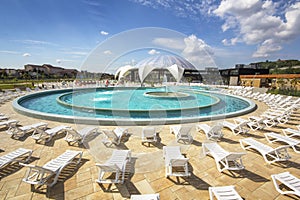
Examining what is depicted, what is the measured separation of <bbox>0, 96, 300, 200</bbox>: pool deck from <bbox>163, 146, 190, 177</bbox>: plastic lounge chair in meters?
0.13

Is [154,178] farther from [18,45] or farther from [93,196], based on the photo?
[18,45]

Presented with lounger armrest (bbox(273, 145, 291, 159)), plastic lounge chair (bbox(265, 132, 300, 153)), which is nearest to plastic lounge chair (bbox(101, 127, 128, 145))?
lounger armrest (bbox(273, 145, 291, 159))

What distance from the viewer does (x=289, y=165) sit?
12.7 ft

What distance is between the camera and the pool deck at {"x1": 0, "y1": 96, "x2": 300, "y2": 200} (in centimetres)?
281

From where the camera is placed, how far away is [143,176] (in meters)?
3.32

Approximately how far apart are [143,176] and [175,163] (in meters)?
0.74

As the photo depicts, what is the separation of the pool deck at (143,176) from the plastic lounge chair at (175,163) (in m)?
0.13

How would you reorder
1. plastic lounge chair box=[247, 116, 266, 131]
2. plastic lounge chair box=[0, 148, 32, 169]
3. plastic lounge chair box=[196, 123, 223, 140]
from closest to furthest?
plastic lounge chair box=[0, 148, 32, 169]
plastic lounge chair box=[196, 123, 223, 140]
plastic lounge chair box=[247, 116, 266, 131]

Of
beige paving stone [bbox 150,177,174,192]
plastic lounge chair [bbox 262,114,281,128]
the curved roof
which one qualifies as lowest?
beige paving stone [bbox 150,177,174,192]

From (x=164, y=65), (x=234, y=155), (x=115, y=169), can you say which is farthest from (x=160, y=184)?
(x=164, y=65)

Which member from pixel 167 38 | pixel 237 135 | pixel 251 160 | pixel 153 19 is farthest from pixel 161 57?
pixel 251 160

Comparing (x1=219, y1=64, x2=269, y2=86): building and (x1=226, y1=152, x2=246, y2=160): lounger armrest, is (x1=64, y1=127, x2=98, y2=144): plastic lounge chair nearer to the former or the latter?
(x1=226, y1=152, x2=246, y2=160): lounger armrest

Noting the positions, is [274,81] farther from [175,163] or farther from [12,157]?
[12,157]

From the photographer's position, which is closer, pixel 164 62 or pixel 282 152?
pixel 282 152
